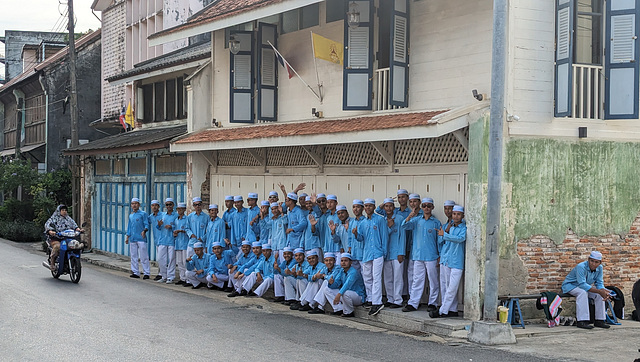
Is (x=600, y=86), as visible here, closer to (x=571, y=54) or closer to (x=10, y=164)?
(x=571, y=54)

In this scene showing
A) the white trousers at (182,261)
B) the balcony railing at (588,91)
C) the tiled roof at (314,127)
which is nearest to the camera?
the balcony railing at (588,91)

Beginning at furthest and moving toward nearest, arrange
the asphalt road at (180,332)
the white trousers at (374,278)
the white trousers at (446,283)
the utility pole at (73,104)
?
the utility pole at (73,104) → the white trousers at (374,278) → the white trousers at (446,283) → the asphalt road at (180,332)

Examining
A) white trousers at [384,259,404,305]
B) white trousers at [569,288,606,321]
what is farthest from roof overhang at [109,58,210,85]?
white trousers at [569,288,606,321]

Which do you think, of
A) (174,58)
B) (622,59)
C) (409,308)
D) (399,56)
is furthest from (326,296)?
(174,58)

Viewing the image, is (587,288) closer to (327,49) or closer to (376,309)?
(376,309)

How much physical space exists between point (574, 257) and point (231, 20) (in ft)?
28.0

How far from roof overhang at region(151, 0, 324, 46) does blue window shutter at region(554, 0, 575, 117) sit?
421 centimetres

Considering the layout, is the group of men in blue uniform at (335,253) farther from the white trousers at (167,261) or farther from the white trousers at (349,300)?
the white trousers at (167,261)

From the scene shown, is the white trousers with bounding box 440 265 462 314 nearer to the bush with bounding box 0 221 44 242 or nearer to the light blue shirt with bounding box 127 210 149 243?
the light blue shirt with bounding box 127 210 149 243

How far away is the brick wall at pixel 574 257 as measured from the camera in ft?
39.5

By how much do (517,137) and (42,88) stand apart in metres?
29.7

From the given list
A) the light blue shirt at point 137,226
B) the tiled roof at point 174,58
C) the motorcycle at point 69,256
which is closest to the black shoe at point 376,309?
the motorcycle at point 69,256

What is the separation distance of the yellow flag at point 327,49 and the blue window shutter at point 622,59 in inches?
198

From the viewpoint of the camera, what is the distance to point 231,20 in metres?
16.4
